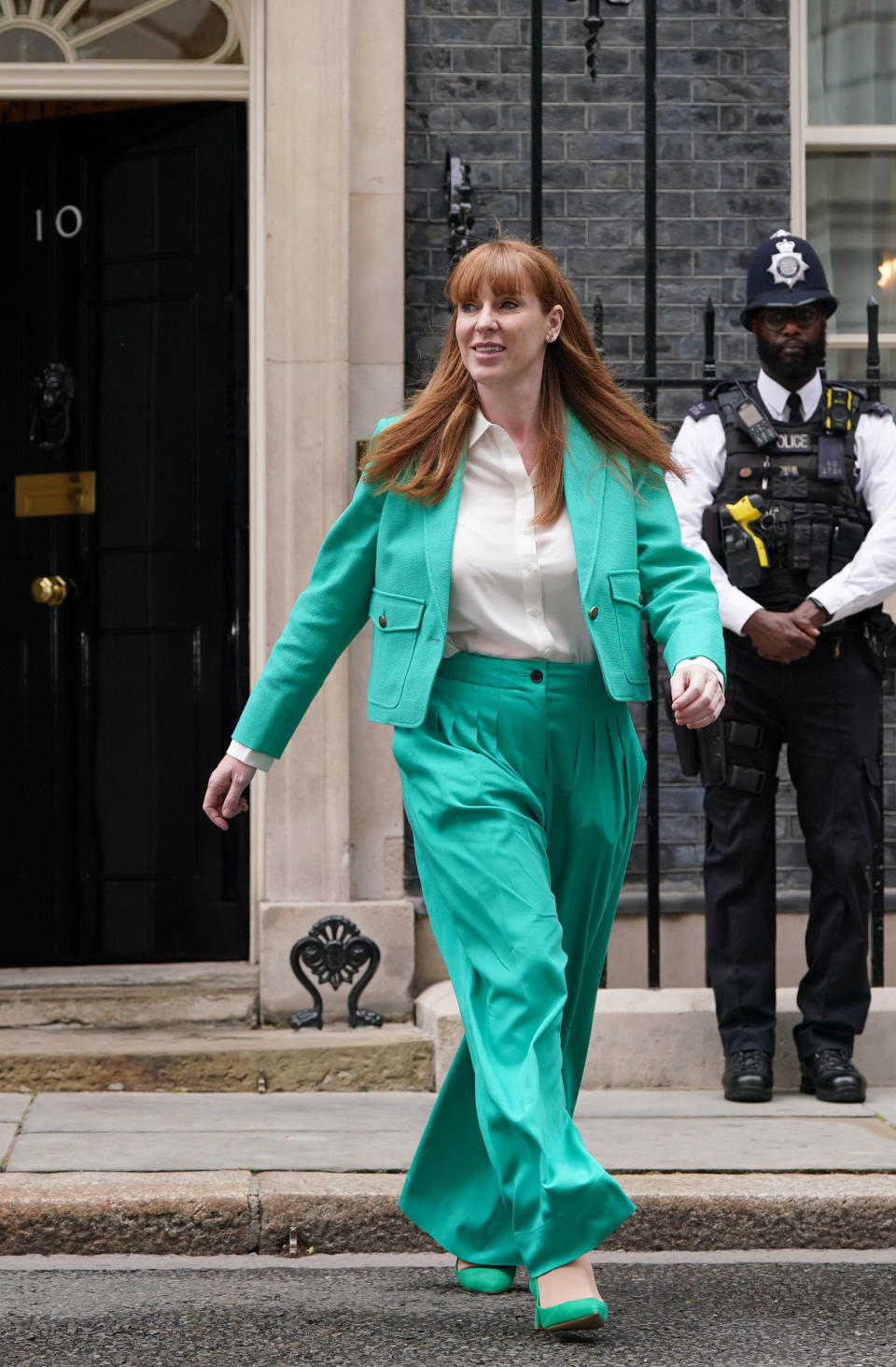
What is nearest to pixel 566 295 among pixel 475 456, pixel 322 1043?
pixel 475 456

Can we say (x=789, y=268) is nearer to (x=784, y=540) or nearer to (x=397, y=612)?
(x=784, y=540)

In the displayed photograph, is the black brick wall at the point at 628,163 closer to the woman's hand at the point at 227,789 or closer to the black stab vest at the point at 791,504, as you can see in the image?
the black stab vest at the point at 791,504

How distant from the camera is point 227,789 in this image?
396cm

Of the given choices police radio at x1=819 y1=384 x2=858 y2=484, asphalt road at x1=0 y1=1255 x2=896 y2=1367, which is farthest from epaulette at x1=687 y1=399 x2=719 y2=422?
asphalt road at x1=0 y1=1255 x2=896 y2=1367

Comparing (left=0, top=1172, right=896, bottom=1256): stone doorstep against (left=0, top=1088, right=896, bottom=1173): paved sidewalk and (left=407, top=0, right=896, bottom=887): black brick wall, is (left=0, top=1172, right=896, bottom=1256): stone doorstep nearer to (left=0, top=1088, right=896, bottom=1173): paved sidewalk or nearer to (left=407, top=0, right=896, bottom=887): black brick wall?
(left=0, top=1088, right=896, bottom=1173): paved sidewalk

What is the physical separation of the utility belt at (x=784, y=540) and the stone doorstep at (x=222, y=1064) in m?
1.76

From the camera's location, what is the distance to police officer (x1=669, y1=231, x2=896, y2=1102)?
5562 mm

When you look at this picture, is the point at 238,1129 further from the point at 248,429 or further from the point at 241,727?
the point at 248,429

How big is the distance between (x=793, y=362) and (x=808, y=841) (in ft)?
4.44

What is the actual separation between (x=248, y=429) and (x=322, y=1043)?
2.08m

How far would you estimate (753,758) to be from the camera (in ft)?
18.5

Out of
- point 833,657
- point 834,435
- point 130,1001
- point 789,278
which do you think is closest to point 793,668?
point 833,657

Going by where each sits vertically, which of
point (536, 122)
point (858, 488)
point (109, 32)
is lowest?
point (858, 488)

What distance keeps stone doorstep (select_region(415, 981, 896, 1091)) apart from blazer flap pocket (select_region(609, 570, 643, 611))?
2.24 m
